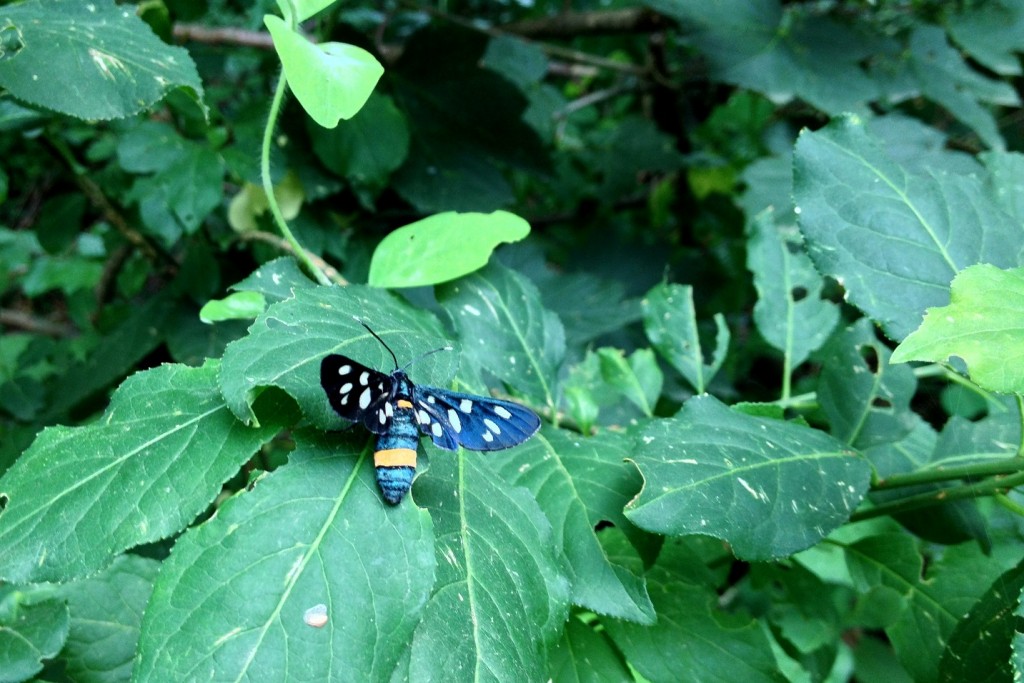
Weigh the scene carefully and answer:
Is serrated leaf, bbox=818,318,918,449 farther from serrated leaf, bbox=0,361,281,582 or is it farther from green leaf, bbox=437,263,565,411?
serrated leaf, bbox=0,361,281,582

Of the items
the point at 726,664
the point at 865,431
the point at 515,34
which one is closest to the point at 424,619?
the point at 726,664

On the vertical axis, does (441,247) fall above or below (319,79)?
below

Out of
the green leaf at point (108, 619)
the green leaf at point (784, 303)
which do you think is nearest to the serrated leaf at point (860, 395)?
the green leaf at point (784, 303)

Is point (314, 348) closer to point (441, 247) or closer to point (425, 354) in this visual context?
point (425, 354)

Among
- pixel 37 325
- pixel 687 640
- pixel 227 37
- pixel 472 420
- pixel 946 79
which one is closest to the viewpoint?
pixel 472 420

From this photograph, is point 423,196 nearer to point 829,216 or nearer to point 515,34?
point 515,34

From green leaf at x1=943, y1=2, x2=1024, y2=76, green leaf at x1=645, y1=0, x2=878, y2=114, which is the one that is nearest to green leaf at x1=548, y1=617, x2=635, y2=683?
green leaf at x1=645, y1=0, x2=878, y2=114

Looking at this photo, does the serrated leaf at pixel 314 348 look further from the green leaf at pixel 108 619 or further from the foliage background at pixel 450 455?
the green leaf at pixel 108 619

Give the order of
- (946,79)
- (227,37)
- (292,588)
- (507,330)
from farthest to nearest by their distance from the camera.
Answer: (946,79), (227,37), (507,330), (292,588)

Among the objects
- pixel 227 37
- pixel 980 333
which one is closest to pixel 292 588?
pixel 980 333
